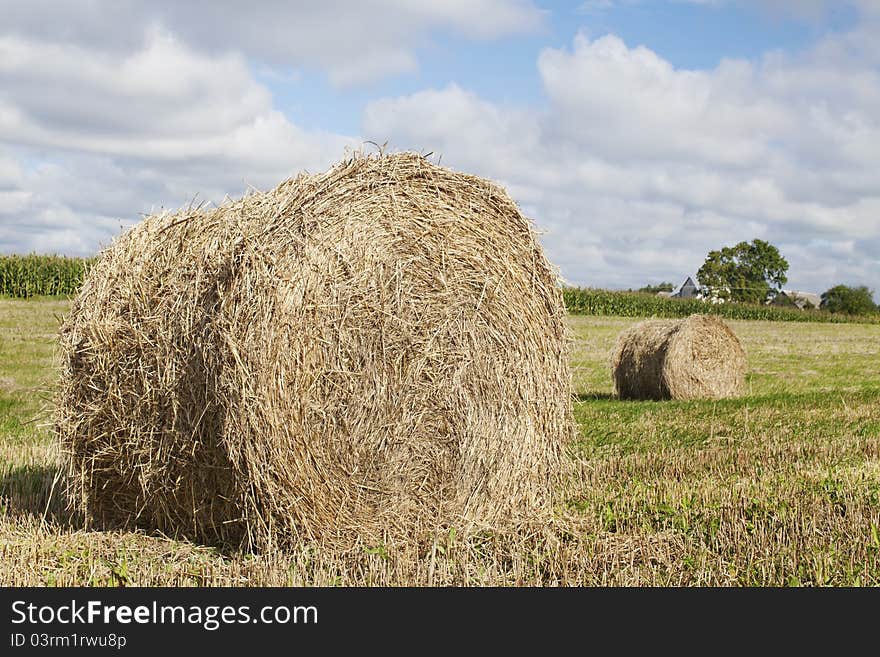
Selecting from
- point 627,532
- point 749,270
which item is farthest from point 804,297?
point 627,532

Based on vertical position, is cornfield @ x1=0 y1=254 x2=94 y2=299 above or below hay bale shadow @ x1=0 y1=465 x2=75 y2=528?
above

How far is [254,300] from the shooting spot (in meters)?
5.00

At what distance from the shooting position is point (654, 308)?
47.8 m

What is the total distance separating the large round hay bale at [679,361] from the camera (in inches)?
528

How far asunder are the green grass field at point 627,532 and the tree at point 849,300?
246 feet

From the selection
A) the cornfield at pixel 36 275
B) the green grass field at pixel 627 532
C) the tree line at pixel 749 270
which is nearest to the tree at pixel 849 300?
the tree line at pixel 749 270

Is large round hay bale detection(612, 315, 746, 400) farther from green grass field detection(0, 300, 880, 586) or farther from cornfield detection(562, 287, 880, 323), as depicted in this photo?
cornfield detection(562, 287, 880, 323)

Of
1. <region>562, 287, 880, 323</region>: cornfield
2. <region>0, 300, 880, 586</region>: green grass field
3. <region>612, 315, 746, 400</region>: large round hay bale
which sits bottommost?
<region>0, 300, 880, 586</region>: green grass field

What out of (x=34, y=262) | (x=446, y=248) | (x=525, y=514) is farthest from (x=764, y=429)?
(x=34, y=262)

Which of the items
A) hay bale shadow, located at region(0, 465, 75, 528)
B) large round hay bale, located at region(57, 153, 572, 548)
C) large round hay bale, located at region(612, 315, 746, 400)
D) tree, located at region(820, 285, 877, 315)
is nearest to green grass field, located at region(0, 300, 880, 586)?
hay bale shadow, located at region(0, 465, 75, 528)

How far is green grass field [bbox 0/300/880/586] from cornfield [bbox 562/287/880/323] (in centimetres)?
2773

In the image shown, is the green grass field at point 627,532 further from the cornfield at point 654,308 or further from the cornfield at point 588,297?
the cornfield at point 654,308

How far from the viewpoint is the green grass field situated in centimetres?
494

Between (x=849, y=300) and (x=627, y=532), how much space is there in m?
82.9
